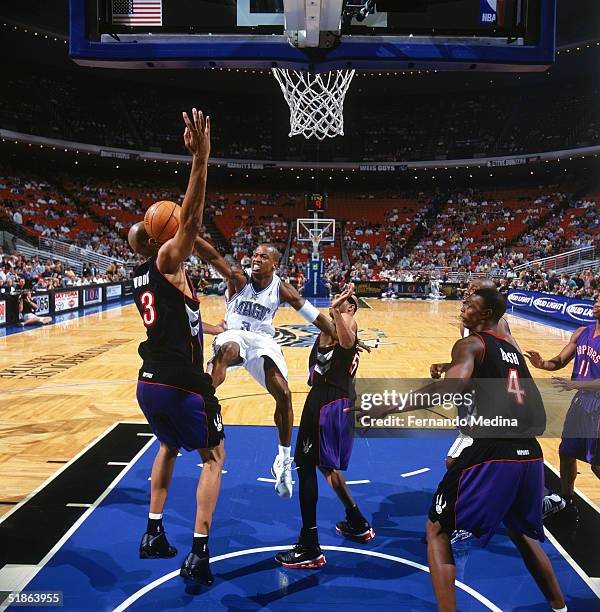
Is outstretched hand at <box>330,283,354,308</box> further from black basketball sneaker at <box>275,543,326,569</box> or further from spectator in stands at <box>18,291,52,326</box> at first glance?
spectator in stands at <box>18,291,52,326</box>

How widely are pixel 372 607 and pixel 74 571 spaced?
1.75 metres

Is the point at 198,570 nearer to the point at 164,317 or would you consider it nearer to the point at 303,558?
the point at 303,558

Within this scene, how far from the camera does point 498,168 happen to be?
95.3 ft

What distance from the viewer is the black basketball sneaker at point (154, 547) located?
3.21m

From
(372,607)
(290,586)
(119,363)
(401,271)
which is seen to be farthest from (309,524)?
(401,271)

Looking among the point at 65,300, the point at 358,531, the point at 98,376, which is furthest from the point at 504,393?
the point at 65,300

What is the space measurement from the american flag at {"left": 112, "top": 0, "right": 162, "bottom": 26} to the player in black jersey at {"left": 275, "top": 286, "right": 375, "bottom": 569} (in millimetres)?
2455

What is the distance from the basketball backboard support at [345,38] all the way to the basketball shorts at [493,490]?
8.74 feet

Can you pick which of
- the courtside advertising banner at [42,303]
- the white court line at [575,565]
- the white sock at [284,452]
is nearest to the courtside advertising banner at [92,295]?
the courtside advertising banner at [42,303]

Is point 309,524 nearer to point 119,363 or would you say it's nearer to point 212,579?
point 212,579

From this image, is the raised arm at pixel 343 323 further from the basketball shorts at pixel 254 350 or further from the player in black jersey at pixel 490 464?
the basketball shorts at pixel 254 350

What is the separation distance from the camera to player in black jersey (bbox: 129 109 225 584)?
3.06 m

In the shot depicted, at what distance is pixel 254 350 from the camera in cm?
455

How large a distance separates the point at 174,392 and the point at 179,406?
89 millimetres
